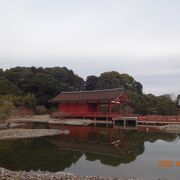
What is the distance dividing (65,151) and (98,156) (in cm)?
247

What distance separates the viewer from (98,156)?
687 inches

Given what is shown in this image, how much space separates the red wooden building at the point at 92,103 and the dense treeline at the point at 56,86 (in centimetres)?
411

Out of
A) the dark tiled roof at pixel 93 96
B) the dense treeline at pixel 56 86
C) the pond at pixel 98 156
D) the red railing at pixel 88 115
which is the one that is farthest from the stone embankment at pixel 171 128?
the dense treeline at pixel 56 86

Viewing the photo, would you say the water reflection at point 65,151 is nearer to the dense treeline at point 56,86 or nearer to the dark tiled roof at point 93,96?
the dark tiled roof at point 93,96

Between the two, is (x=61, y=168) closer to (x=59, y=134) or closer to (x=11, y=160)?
(x=11, y=160)

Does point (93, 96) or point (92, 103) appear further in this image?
point (92, 103)

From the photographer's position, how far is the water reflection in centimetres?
1496

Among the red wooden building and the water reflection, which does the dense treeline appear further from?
the water reflection

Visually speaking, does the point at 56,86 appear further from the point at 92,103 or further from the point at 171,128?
the point at 171,128

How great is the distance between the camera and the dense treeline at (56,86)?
141ft

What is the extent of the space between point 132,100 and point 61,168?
3255 cm

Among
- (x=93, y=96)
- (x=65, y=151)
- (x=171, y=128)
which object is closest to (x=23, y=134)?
(x=65, y=151)

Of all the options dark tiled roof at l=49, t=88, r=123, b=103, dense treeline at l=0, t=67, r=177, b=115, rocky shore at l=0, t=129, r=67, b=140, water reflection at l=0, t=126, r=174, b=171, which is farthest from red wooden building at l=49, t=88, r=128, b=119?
water reflection at l=0, t=126, r=174, b=171

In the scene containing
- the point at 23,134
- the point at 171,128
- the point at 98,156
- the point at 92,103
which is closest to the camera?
the point at 98,156
